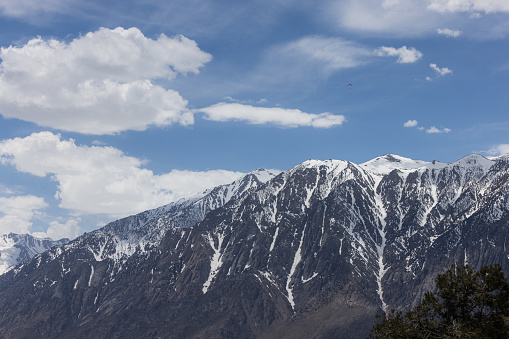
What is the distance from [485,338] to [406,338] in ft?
33.0

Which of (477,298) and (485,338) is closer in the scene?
(485,338)

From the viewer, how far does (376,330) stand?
8594 cm

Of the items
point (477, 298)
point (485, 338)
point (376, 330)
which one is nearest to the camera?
point (485, 338)

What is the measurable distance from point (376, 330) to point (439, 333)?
1120 centimetres

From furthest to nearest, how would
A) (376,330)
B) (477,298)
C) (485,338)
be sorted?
(376,330), (477,298), (485,338)

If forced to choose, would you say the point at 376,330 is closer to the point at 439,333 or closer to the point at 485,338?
Result: the point at 439,333

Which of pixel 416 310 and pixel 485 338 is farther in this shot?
pixel 416 310

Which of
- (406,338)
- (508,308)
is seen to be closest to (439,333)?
(406,338)

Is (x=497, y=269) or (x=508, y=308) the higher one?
(x=497, y=269)

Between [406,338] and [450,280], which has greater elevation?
[450,280]

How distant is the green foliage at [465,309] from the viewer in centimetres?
7556

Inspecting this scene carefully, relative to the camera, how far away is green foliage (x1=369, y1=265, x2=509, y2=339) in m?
75.6

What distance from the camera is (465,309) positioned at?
7981 cm

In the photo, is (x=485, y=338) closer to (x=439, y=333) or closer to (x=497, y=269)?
(x=439, y=333)
